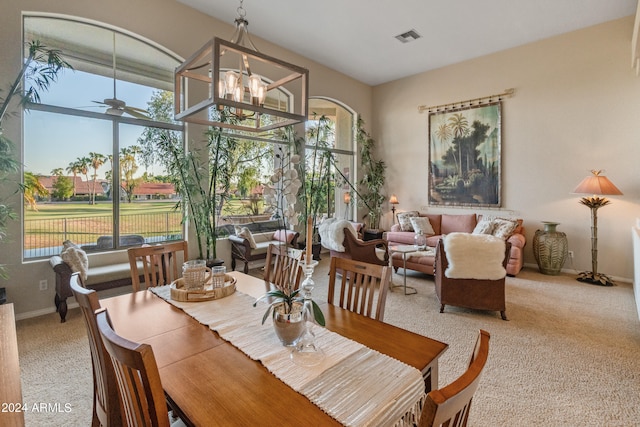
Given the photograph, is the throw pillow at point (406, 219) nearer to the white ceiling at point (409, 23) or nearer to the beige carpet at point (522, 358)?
the beige carpet at point (522, 358)

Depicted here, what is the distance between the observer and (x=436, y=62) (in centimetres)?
641

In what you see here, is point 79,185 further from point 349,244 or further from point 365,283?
point 365,283

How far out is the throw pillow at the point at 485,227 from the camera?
539 cm

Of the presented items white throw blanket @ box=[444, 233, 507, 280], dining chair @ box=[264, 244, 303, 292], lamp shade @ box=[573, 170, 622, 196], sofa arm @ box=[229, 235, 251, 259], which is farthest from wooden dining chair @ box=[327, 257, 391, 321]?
lamp shade @ box=[573, 170, 622, 196]

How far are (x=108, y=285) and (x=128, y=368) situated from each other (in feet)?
11.1

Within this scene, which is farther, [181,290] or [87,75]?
[87,75]

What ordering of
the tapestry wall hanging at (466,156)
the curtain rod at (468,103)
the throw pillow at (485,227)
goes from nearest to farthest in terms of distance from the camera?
the throw pillow at (485,227), the curtain rod at (468,103), the tapestry wall hanging at (466,156)

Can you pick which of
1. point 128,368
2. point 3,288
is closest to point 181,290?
point 128,368

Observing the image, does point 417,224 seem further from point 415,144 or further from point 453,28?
point 453,28

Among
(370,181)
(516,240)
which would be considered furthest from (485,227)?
(370,181)

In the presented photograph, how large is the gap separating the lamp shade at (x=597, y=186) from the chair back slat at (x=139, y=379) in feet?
19.4

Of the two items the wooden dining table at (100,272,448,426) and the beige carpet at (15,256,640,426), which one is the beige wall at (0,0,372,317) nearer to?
the beige carpet at (15,256,640,426)

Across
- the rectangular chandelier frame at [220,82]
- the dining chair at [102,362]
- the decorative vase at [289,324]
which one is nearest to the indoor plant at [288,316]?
the decorative vase at [289,324]

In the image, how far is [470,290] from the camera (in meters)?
3.40
